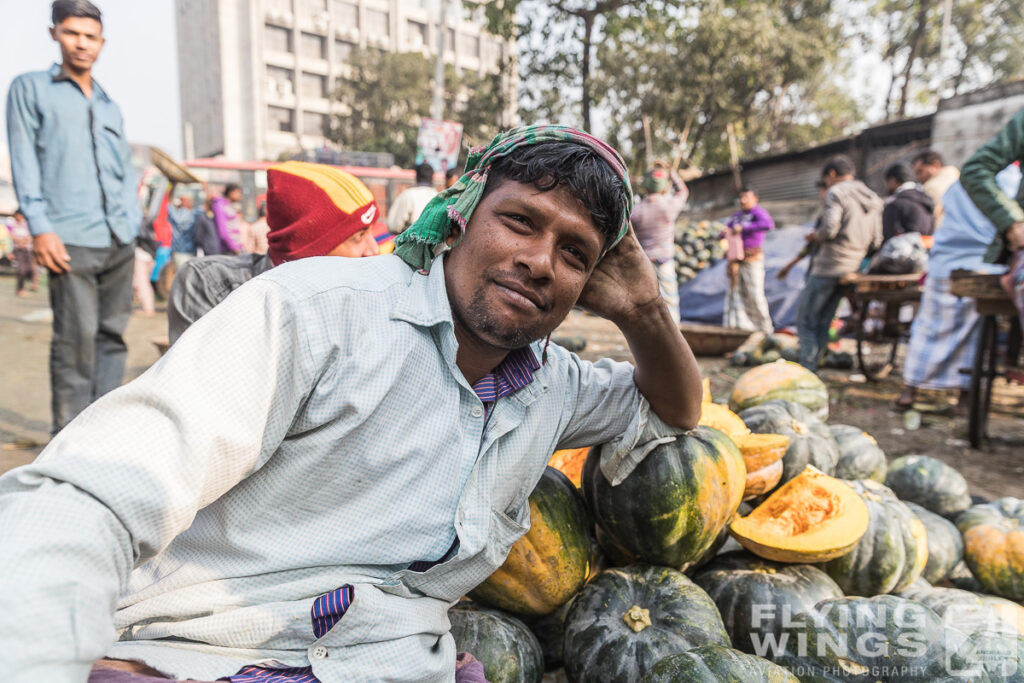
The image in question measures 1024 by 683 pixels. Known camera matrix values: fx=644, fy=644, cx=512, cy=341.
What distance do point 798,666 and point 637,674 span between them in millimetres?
544

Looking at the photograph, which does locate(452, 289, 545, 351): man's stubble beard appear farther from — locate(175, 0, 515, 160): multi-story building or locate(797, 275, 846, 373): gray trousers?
locate(175, 0, 515, 160): multi-story building

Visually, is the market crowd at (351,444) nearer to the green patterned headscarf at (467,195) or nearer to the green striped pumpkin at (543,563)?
the green patterned headscarf at (467,195)

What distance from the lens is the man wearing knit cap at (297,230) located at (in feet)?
8.82

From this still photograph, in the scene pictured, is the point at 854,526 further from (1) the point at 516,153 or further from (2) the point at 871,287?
(2) the point at 871,287

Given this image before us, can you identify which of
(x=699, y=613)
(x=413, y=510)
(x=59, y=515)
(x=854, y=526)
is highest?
(x=59, y=515)

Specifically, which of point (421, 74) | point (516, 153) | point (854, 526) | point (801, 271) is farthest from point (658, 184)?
point (421, 74)

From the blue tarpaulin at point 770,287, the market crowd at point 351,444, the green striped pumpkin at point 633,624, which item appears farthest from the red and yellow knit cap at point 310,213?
the blue tarpaulin at point 770,287

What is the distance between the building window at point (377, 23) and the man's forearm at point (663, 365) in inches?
2404

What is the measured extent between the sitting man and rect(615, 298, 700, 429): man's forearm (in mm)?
21

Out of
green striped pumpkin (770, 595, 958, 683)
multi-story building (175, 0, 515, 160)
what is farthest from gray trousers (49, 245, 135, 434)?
multi-story building (175, 0, 515, 160)

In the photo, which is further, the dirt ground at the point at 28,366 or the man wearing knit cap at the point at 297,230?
the dirt ground at the point at 28,366

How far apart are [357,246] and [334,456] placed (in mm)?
1637

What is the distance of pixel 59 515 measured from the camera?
3.08 feet

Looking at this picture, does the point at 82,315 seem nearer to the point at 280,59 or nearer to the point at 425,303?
the point at 425,303
